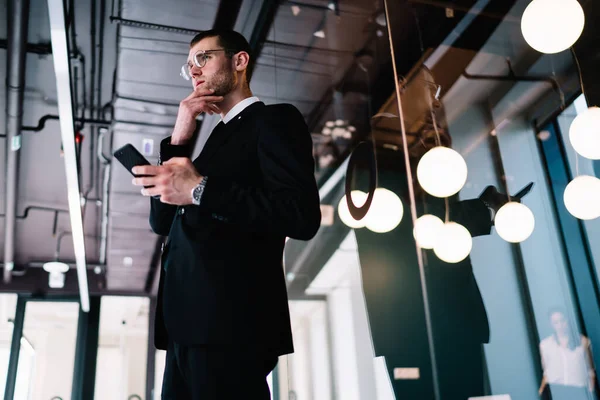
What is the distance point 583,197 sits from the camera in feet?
7.42

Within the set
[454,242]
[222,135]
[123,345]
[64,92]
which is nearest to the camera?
[222,135]

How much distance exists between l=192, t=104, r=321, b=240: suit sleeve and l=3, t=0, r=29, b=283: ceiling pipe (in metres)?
2.84

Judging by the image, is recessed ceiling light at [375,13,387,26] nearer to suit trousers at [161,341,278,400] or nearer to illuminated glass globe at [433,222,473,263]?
illuminated glass globe at [433,222,473,263]

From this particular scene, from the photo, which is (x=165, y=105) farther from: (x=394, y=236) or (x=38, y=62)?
(x=394, y=236)

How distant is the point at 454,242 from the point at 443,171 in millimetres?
510

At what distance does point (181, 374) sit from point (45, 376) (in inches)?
A: 324

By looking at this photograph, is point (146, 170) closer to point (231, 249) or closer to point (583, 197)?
point (231, 249)

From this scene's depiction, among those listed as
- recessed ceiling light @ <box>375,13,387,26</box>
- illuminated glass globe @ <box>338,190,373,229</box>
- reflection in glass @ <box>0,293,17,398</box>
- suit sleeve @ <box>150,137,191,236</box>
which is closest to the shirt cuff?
suit sleeve @ <box>150,137,191,236</box>

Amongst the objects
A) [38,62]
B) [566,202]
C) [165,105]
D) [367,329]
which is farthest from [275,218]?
[38,62]

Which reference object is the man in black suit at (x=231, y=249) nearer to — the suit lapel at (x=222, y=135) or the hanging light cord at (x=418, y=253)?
the suit lapel at (x=222, y=135)

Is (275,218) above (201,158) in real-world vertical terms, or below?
below

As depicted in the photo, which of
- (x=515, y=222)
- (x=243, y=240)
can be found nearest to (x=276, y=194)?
(x=243, y=240)

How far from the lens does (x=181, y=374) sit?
0.96 m

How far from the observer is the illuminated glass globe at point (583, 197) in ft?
7.22
